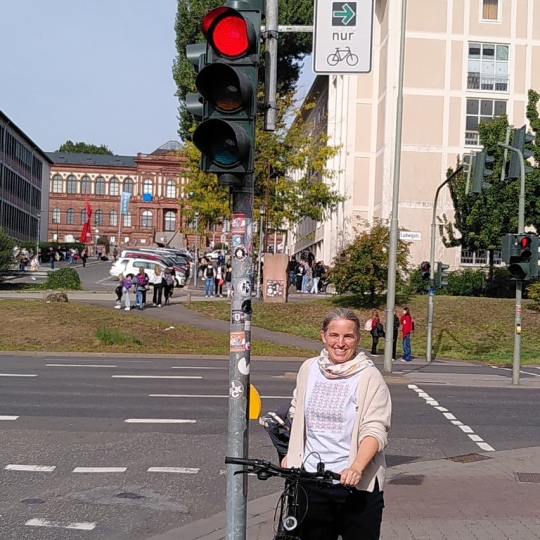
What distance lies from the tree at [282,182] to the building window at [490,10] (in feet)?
40.9

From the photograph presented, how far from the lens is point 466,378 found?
22188 mm

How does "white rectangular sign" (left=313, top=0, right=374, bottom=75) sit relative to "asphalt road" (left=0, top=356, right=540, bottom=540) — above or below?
above

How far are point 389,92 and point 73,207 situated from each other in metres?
85.1

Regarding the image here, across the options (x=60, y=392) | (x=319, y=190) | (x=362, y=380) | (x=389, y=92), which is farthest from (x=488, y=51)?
(x=362, y=380)

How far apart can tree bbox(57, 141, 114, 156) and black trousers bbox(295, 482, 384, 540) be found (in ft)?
512

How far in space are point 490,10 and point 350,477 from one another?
52.0m

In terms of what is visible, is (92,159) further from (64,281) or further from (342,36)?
(342,36)

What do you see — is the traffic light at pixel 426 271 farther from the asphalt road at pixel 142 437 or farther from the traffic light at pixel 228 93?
the traffic light at pixel 228 93

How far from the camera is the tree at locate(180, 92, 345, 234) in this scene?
45344mm

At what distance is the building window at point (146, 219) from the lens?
12475 centimetres

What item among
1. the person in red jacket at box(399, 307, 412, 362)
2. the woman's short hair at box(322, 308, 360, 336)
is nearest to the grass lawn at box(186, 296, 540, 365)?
the person in red jacket at box(399, 307, 412, 362)

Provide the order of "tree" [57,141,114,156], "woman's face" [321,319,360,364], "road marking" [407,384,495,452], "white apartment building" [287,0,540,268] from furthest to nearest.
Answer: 1. "tree" [57,141,114,156]
2. "white apartment building" [287,0,540,268]
3. "road marking" [407,384,495,452]
4. "woman's face" [321,319,360,364]

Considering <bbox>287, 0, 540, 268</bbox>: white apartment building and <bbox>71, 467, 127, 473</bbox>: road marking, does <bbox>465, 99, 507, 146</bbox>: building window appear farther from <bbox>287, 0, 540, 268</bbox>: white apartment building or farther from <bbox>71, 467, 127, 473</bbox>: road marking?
<bbox>71, 467, 127, 473</bbox>: road marking

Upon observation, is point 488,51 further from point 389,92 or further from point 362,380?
point 362,380
